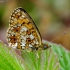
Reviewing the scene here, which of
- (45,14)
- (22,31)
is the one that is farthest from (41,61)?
(45,14)

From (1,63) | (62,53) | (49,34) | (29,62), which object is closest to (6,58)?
(1,63)

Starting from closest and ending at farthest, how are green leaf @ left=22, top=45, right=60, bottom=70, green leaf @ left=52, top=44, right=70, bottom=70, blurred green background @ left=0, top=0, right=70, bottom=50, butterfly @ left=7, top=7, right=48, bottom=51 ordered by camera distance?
green leaf @ left=22, top=45, right=60, bottom=70
green leaf @ left=52, top=44, right=70, bottom=70
butterfly @ left=7, top=7, right=48, bottom=51
blurred green background @ left=0, top=0, right=70, bottom=50

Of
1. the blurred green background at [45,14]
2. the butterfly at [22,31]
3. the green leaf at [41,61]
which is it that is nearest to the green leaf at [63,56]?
the green leaf at [41,61]

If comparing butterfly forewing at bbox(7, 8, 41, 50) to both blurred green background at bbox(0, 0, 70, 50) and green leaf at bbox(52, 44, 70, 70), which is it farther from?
blurred green background at bbox(0, 0, 70, 50)

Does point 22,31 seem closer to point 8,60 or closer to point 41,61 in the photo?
point 41,61

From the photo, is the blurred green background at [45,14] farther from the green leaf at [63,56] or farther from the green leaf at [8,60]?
the green leaf at [8,60]

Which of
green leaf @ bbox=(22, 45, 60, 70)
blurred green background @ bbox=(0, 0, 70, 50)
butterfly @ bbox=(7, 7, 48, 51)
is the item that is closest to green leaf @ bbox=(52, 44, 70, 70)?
green leaf @ bbox=(22, 45, 60, 70)
